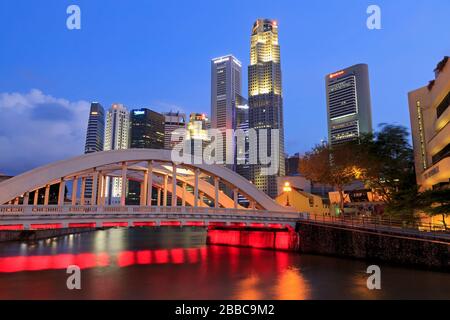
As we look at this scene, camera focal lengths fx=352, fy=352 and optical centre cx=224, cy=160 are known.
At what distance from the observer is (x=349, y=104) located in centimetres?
18500

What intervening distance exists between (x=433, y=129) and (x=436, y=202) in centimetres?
1044

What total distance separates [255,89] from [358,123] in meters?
55.7

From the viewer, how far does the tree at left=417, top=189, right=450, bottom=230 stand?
23.0 metres

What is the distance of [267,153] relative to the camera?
545ft

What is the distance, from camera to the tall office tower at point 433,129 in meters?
27.4

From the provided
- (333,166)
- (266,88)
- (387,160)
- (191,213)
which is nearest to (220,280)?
(191,213)

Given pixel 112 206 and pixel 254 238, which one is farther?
pixel 254 238

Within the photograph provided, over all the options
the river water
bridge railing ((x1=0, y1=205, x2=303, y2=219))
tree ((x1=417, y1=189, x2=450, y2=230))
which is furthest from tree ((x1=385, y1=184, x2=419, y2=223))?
bridge railing ((x1=0, y1=205, x2=303, y2=219))

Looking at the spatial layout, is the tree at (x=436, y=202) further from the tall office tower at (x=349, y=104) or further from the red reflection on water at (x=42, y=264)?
the tall office tower at (x=349, y=104)

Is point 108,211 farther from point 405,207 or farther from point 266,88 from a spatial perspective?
point 266,88

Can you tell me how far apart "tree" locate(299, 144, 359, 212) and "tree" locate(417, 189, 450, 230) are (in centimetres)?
1134

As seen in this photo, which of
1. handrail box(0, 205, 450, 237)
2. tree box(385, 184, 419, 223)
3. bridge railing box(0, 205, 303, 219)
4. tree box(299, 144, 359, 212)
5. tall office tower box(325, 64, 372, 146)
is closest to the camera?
bridge railing box(0, 205, 303, 219)

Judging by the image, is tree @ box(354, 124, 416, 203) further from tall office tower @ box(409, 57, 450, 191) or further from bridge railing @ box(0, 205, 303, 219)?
bridge railing @ box(0, 205, 303, 219)
